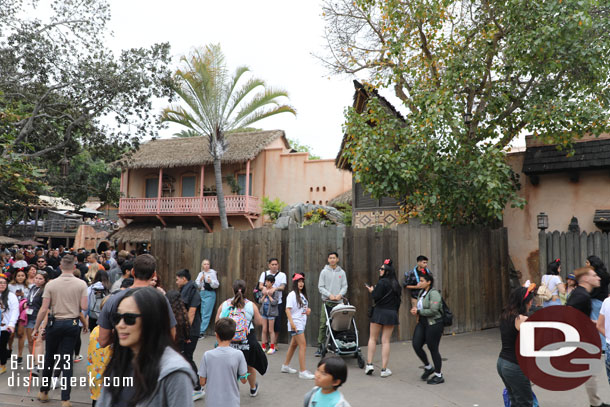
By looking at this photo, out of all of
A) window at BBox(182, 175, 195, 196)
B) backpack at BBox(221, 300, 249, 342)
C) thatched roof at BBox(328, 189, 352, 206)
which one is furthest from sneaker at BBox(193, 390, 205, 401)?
window at BBox(182, 175, 195, 196)

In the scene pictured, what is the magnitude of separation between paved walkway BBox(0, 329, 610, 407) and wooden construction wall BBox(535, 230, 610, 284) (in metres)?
3.06

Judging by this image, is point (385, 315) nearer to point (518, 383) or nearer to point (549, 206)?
point (518, 383)

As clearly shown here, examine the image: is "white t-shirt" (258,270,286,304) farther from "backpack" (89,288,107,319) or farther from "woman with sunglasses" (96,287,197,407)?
"woman with sunglasses" (96,287,197,407)

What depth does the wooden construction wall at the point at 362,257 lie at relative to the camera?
369 inches

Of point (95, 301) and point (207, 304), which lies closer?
point (95, 301)

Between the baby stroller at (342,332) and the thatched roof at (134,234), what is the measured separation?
20273 millimetres

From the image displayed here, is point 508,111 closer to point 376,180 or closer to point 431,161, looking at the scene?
point 431,161

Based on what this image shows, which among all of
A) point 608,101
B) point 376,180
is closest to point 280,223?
point 376,180

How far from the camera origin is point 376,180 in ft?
35.6

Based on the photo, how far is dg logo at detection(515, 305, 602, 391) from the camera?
5973mm

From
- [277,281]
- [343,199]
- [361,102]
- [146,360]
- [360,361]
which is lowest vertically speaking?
[360,361]

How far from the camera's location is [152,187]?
29.1m

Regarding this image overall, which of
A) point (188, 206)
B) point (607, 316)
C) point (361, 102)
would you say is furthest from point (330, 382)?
point (188, 206)

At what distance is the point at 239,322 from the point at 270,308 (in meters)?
3.10
